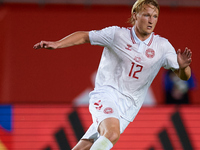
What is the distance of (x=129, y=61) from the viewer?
4.81 meters

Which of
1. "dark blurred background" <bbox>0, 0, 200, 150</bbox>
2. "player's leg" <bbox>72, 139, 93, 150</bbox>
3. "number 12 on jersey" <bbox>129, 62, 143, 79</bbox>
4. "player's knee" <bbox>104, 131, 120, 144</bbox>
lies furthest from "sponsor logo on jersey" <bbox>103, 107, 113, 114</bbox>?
"dark blurred background" <bbox>0, 0, 200, 150</bbox>

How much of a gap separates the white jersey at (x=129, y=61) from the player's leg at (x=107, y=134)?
0.40 meters

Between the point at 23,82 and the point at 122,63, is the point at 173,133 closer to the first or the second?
the point at 122,63

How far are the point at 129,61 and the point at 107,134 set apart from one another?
2.71ft

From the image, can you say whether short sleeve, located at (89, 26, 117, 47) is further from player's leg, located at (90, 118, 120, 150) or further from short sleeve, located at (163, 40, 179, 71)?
player's leg, located at (90, 118, 120, 150)

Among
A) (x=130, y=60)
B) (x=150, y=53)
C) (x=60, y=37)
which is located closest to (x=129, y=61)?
(x=130, y=60)

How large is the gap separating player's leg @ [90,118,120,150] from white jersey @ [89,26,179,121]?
0.40 meters

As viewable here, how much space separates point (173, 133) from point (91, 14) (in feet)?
13.8

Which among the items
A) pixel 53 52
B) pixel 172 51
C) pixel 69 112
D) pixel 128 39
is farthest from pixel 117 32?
pixel 53 52

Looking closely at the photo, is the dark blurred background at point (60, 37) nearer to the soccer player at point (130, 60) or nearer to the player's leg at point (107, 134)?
the soccer player at point (130, 60)

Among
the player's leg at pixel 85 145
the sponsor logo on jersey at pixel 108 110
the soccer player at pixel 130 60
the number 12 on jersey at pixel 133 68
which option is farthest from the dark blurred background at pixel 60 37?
the sponsor logo on jersey at pixel 108 110

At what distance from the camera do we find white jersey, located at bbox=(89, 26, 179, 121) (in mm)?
4824

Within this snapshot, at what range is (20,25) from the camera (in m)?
9.98

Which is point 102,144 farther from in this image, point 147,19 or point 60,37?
point 60,37
